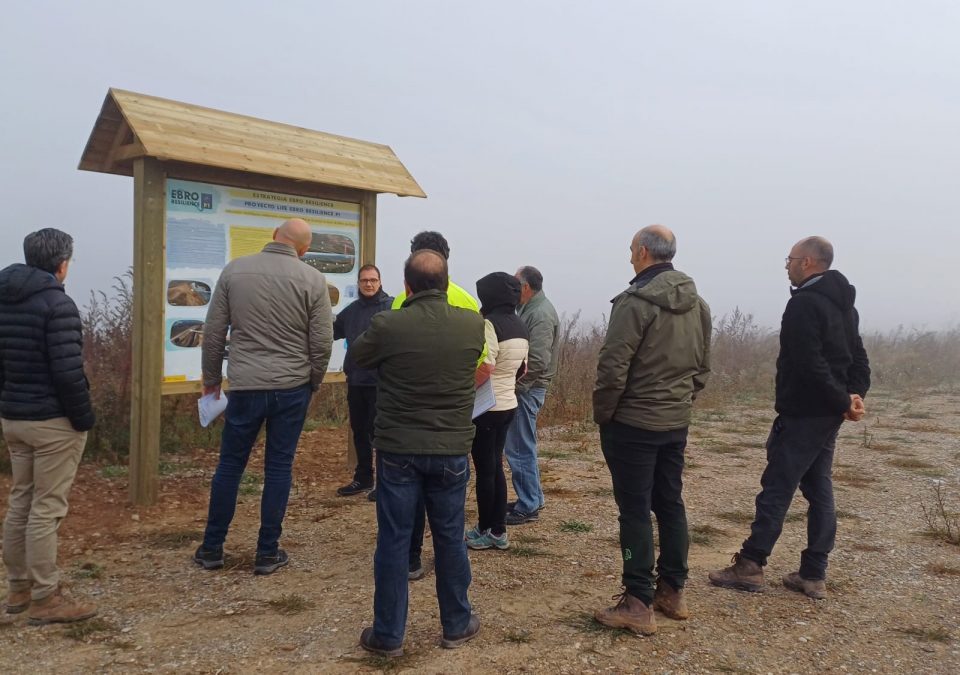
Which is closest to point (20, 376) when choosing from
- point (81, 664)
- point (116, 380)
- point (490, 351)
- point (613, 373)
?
point (81, 664)

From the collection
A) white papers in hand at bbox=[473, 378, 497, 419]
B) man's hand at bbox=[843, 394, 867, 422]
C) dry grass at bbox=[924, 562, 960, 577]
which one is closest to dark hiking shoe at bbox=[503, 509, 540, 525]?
white papers in hand at bbox=[473, 378, 497, 419]

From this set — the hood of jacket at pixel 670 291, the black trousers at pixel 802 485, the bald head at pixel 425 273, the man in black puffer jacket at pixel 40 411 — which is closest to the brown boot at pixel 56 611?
the man in black puffer jacket at pixel 40 411

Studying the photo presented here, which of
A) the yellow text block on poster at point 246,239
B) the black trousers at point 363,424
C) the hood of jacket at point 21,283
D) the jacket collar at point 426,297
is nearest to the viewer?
the jacket collar at point 426,297

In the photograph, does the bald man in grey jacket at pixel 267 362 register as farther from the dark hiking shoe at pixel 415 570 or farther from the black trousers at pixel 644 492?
the black trousers at pixel 644 492

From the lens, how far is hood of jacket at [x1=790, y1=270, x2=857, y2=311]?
4.43m

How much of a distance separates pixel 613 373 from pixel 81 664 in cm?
286

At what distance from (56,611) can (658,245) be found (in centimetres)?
367

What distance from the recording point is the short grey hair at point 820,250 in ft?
14.8

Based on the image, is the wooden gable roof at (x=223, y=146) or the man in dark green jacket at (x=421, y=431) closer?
the man in dark green jacket at (x=421, y=431)

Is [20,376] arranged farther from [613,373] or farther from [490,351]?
[613,373]

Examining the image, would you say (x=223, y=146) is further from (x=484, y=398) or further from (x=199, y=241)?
(x=484, y=398)

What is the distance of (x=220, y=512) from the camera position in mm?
4746

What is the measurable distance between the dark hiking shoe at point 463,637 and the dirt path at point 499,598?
0.05 m

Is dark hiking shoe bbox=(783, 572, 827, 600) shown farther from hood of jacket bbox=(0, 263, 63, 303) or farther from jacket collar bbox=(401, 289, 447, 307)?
hood of jacket bbox=(0, 263, 63, 303)
